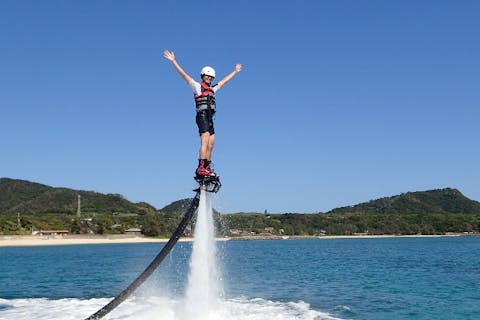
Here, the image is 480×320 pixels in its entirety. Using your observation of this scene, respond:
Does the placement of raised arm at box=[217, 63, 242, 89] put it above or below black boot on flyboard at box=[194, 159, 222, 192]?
above

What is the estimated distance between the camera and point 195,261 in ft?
43.7

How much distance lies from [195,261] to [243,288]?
27.5m

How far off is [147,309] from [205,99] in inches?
658

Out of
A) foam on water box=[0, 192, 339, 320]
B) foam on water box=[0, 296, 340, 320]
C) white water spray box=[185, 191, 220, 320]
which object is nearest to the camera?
white water spray box=[185, 191, 220, 320]

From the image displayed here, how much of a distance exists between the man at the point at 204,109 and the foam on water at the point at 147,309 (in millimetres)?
10692

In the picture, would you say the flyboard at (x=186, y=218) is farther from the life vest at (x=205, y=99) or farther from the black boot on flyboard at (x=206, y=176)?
the life vest at (x=205, y=99)

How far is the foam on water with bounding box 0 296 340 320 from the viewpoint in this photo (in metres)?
24.5

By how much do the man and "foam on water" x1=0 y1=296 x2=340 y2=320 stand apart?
10.7 m

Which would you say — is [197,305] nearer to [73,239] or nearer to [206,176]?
[206,176]

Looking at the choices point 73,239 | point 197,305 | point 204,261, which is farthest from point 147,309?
point 73,239

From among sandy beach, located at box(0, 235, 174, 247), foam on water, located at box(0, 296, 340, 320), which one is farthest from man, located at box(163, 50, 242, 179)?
sandy beach, located at box(0, 235, 174, 247)

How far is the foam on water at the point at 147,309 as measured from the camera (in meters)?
24.5

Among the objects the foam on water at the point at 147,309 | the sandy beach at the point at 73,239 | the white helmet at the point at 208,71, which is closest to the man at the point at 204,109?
the white helmet at the point at 208,71

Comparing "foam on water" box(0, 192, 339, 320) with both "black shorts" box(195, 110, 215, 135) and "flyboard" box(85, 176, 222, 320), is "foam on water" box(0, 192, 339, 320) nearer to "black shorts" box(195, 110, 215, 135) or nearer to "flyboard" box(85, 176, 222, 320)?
"flyboard" box(85, 176, 222, 320)
